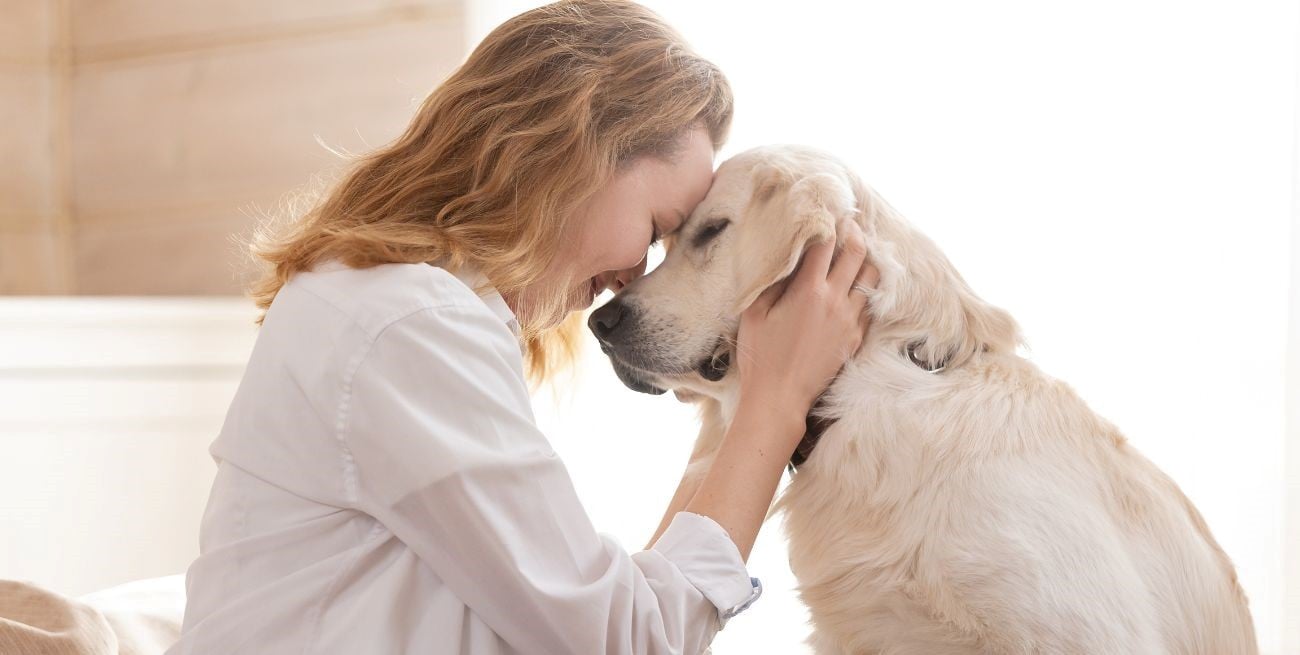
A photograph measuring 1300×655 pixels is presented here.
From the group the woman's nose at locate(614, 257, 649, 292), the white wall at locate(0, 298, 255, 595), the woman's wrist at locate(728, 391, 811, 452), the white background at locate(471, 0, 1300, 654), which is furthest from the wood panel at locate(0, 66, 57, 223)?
the woman's wrist at locate(728, 391, 811, 452)

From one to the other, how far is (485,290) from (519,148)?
181 mm

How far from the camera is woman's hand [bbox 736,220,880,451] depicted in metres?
1.24

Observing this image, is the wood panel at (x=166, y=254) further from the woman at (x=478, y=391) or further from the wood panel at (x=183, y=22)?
the woman at (x=478, y=391)

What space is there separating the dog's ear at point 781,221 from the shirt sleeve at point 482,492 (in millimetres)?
423

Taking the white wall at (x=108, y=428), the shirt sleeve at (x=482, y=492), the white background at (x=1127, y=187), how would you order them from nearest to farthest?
the shirt sleeve at (x=482, y=492) → the white background at (x=1127, y=187) → the white wall at (x=108, y=428)

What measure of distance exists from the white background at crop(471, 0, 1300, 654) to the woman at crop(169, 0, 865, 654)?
1052 millimetres

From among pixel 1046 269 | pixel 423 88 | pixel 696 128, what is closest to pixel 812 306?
pixel 696 128

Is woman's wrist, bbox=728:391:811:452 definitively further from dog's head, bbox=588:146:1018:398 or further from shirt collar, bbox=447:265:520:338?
shirt collar, bbox=447:265:520:338

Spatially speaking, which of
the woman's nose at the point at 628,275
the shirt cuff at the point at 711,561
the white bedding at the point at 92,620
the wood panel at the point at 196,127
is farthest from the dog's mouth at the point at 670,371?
the wood panel at the point at 196,127

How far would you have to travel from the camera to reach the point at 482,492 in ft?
3.05

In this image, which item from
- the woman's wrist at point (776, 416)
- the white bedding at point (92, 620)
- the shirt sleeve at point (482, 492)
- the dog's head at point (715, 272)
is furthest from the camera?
the dog's head at point (715, 272)

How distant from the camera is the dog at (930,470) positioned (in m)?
1.11

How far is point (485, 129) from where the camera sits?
47.4 inches

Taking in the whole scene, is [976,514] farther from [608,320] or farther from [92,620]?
[92,620]
